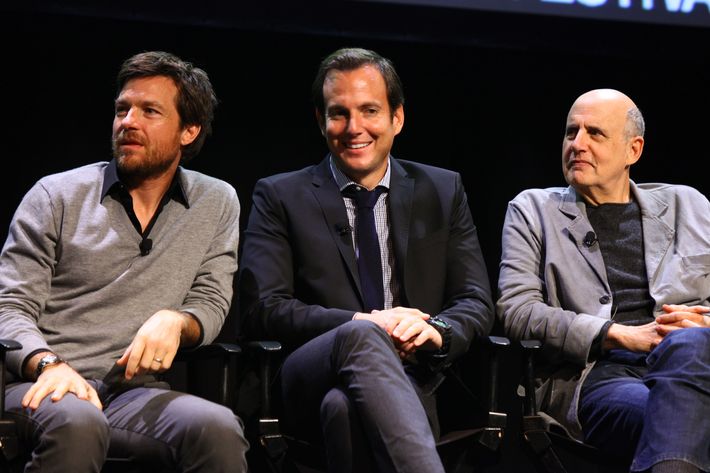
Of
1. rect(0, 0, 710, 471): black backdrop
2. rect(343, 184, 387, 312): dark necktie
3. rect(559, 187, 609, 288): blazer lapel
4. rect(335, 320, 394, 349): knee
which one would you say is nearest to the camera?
rect(335, 320, 394, 349): knee

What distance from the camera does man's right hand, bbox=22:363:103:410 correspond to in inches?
100

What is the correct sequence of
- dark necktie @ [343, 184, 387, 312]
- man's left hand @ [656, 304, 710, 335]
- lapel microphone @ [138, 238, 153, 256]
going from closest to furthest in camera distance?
lapel microphone @ [138, 238, 153, 256], man's left hand @ [656, 304, 710, 335], dark necktie @ [343, 184, 387, 312]

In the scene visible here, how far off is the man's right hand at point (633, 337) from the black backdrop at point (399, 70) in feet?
4.24

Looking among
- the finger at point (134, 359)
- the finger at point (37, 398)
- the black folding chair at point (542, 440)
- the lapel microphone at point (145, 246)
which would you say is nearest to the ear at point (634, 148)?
the black folding chair at point (542, 440)

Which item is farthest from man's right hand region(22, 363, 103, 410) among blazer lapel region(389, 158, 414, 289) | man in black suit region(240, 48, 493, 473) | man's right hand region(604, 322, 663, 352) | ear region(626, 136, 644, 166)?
ear region(626, 136, 644, 166)

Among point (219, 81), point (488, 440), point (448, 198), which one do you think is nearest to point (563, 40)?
point (448, 198)

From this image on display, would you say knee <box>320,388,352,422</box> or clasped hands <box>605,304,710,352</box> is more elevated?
clasped hands <box>605,304,710,352</box>

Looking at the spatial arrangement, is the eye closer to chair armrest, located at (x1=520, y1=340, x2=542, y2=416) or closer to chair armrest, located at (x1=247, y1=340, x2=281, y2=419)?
chair armrest, located at (x1=247, y1=340, x2=281, y2=419)

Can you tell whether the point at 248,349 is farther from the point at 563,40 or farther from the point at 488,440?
the point at 563,40

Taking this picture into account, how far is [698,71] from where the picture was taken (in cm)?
457

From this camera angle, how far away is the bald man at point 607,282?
3.03 metres

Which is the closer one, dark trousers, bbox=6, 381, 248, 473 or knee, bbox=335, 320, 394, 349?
dark trousers, bbox=6, 381, 248, 473

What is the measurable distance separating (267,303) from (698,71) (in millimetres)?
2540

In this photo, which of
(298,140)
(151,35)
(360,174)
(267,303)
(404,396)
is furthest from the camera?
(298,140)
